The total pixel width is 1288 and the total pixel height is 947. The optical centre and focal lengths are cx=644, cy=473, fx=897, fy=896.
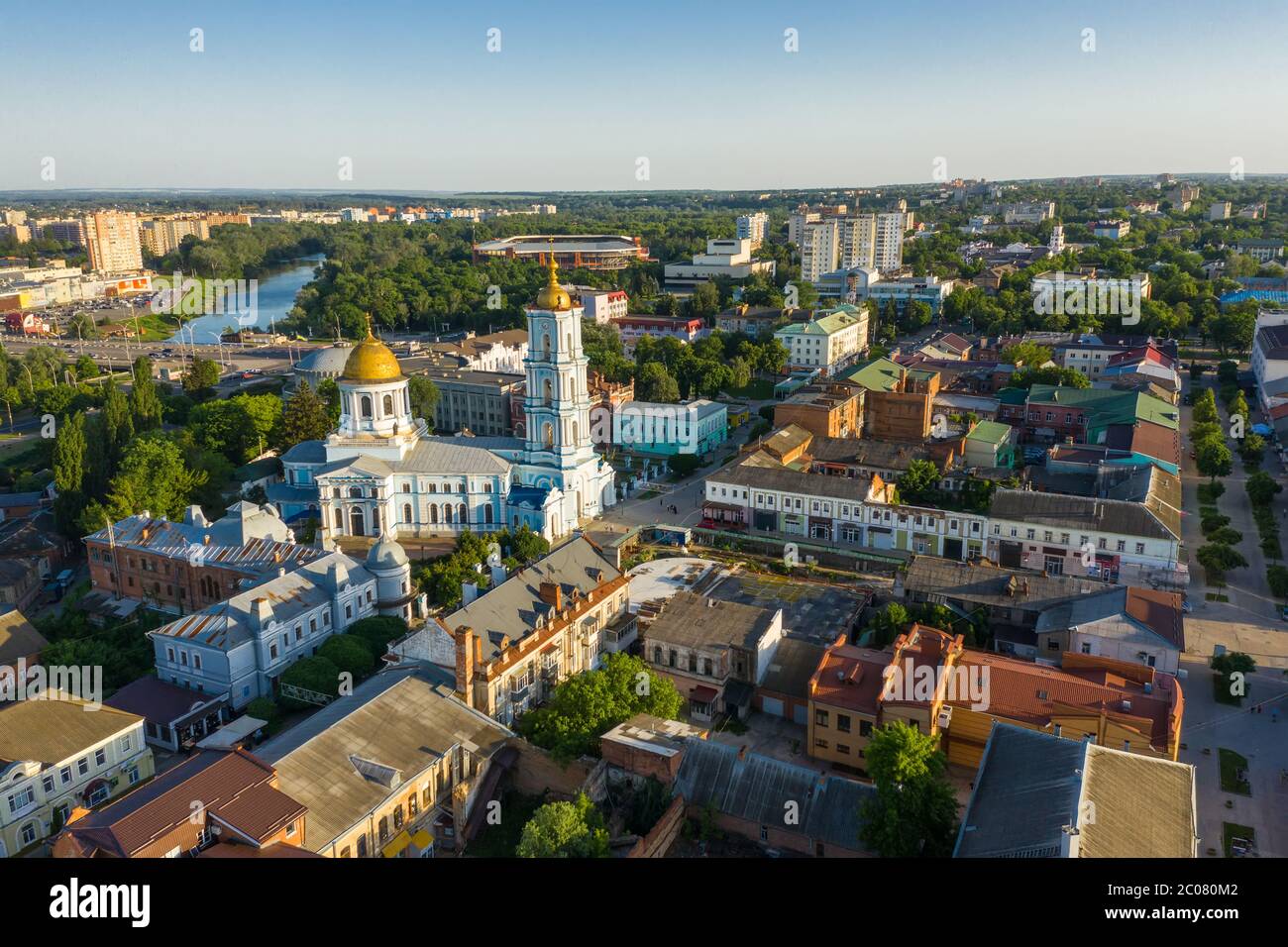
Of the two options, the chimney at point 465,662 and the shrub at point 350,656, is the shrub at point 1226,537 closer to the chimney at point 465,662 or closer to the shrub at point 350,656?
the chimney at point 465,662

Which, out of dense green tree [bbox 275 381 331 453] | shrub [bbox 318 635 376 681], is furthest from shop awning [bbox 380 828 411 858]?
dense green tree [bbox 275 381 331 453]

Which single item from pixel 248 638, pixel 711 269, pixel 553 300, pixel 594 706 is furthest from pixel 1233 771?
pixel 711 269

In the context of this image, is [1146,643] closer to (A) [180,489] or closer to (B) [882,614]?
(B) [882,614]

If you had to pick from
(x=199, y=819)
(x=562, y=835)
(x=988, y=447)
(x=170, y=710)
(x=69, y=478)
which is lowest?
(x=170, y=710)

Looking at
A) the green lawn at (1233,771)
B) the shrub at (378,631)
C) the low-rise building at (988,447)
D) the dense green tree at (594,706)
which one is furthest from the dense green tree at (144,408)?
the green lawn at (1233,771)

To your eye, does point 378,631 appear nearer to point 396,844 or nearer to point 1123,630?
point 396,844
